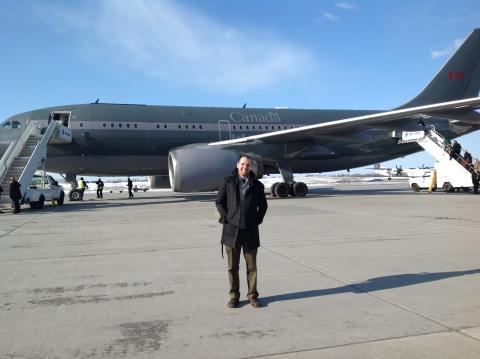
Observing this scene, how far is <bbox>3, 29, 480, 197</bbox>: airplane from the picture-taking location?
15.4m

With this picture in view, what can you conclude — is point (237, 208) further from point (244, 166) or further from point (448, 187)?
point (448, 187)

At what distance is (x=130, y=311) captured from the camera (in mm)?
3633

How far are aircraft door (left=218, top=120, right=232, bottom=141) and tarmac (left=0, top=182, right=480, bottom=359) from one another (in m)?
11.5

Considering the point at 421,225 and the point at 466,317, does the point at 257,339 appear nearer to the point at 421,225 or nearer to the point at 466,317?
the point at 466,317

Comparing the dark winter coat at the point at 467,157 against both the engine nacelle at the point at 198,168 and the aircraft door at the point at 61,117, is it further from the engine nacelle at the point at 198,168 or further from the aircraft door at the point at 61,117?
the aircraft door at the point at 61,117

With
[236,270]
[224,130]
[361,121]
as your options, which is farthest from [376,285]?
[224,130]

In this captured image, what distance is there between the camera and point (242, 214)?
3932 mm

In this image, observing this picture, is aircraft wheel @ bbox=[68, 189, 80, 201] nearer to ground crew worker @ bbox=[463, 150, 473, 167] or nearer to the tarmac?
the tarmac

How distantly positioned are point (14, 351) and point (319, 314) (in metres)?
2.26

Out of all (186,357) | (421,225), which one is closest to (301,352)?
(186,357)

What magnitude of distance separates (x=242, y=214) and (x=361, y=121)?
12.3m

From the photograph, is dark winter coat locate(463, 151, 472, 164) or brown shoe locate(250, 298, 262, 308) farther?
dark winter coat locate(463, 151, 472, 164)

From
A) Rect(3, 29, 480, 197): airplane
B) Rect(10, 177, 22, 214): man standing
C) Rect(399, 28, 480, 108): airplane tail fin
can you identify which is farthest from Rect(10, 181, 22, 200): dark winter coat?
Rect(399, 28, 480, 108): airplane tail fin

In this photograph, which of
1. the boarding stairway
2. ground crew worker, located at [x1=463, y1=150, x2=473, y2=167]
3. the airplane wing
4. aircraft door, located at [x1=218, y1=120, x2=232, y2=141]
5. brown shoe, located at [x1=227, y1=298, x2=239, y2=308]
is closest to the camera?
brown shoe, located at [x1=227, y1=298, x2=239, y2=308]
